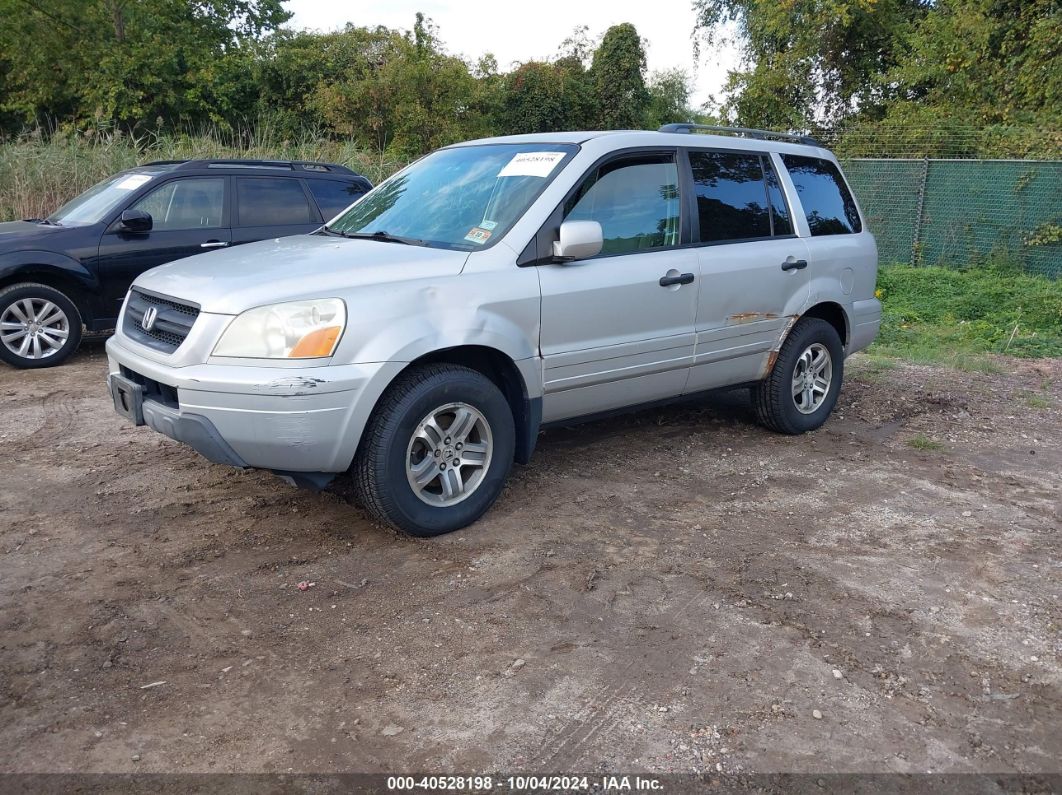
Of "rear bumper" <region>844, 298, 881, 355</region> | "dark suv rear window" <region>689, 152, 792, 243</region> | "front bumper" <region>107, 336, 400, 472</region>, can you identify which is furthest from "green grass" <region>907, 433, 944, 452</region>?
"front bumper" <region>107, 336, 400, 472</region>

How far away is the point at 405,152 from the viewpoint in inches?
834

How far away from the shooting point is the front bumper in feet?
12.4

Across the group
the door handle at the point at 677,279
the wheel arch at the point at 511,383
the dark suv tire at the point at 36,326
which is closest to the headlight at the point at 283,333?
the wheel arch at the point at 511,383

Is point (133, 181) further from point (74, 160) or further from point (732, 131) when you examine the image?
point (732, 131)

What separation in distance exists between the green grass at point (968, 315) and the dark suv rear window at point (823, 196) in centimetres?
293

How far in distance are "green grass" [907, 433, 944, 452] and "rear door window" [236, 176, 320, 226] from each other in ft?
18.8

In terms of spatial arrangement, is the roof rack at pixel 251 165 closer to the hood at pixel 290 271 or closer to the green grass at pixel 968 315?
the hood at pixel 290 271

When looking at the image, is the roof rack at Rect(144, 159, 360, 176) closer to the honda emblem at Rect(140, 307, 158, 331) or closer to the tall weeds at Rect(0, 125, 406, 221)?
the tall weeds at Rect(0, 125, 406, 221)

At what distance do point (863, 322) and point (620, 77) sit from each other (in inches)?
1214

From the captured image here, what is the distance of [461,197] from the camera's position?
16.1 ft

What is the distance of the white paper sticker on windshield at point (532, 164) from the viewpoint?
4.76 metres

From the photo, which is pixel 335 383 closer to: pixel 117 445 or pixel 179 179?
pixel 117 445

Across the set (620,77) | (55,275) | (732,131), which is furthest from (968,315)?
(620,77)

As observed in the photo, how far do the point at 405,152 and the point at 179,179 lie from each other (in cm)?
1345
